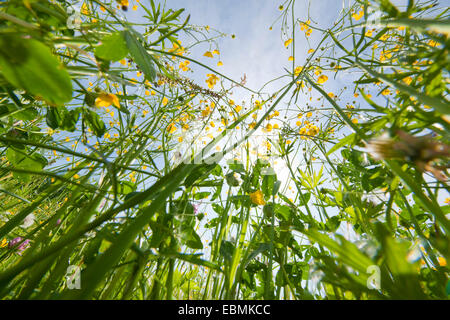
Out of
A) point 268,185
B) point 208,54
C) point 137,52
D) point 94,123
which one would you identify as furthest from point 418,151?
point 208,54

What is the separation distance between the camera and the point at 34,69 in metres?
0.23

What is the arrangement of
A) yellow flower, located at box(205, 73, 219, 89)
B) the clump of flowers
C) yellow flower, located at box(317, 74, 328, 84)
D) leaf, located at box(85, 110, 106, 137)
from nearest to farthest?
the clump of flowers
leaf, located at box(85, 110, 106, 137)
yellow flower, located at box(205, 73, 219, 89)
yellow flower, located at box(317, 74, 328, 84)

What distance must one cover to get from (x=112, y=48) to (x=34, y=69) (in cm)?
14

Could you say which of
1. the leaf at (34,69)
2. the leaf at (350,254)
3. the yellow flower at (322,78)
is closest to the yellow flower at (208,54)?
the yellow flower at (322,78)

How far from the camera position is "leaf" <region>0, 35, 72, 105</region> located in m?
0.21

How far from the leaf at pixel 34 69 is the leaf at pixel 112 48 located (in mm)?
116

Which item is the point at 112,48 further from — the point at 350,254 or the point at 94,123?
the point at 350,254

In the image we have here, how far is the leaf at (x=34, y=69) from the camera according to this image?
213mm

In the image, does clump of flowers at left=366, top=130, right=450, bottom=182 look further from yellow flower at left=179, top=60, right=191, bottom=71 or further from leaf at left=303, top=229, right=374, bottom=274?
yellow flower at left=179, top=60, right=191, bottom=71

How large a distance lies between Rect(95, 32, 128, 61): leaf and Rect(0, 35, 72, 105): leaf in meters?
0.12

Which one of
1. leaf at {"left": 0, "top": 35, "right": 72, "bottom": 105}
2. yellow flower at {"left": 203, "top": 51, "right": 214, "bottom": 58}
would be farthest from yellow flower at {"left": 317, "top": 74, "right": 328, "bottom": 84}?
leaf at {"left": 0, "top": 35, "right": 72, "bottom": 105}
